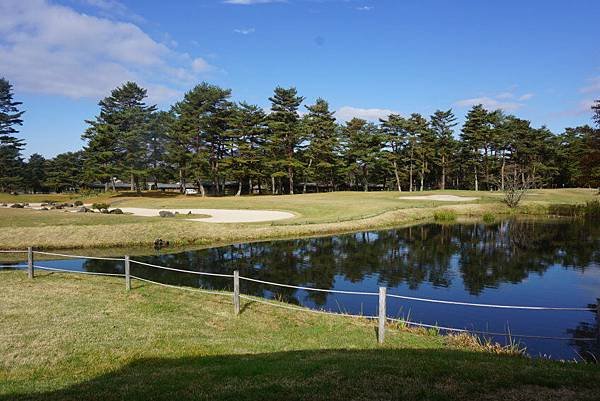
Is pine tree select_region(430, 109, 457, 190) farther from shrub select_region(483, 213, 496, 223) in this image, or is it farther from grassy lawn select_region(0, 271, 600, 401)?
grassy lawn select_region(0, 271, 600, 401)

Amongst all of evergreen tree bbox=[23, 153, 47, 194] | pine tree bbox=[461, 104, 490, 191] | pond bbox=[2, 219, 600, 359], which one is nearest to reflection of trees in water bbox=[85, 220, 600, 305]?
pond bbox=[2, 219, 600, 359]

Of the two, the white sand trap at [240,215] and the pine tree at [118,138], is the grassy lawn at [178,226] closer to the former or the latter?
the white sand trap at [240,215]

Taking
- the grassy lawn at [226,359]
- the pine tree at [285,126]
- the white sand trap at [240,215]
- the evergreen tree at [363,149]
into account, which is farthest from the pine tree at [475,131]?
the grassy lawn at [226,359]

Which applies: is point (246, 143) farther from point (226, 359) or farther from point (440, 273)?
point (226, 359)

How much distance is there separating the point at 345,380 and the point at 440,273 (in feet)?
53.8

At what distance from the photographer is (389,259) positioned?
25344 mm

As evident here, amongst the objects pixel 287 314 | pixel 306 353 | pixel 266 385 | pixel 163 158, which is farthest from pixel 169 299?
pixel 163 158

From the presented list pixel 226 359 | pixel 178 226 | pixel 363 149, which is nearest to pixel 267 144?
pixel 363 149

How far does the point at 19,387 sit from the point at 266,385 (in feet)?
13.2

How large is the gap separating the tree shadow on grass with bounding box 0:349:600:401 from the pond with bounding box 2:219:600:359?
4313 millimetres

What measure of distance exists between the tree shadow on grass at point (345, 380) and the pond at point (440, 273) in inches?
170

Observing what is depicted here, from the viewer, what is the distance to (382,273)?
71.5ft

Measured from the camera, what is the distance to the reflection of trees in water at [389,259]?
20.3 m

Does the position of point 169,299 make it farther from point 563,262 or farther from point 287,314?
point 563,262
